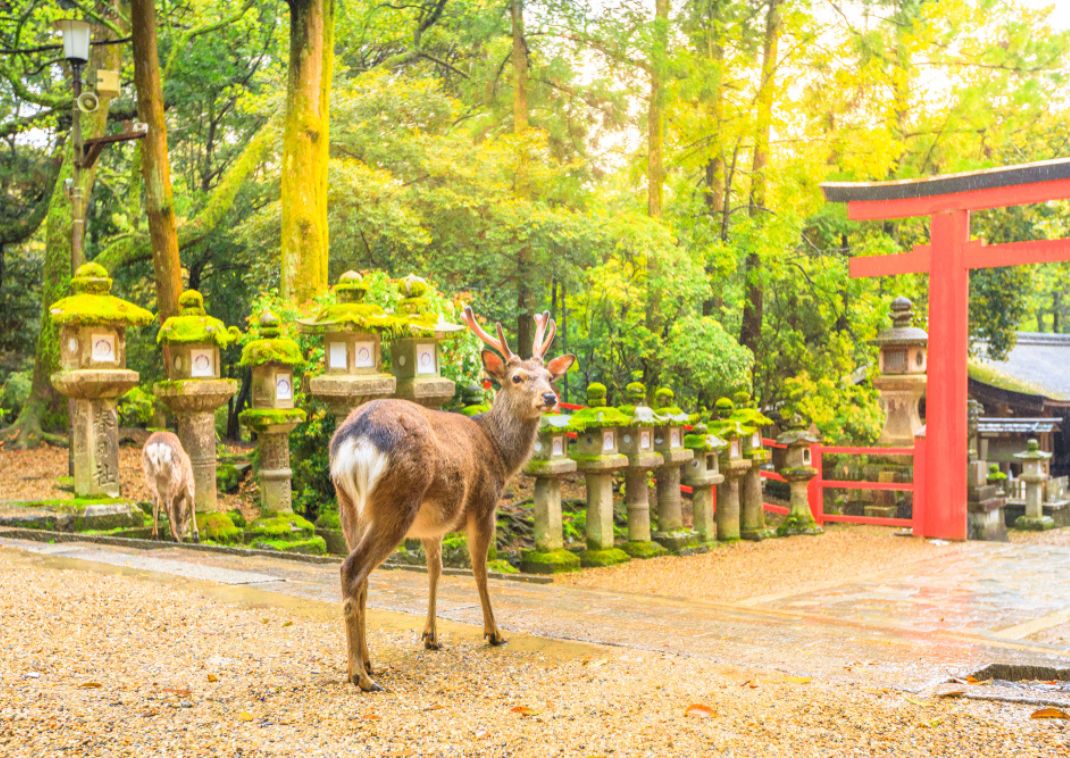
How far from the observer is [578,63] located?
62.8 ft

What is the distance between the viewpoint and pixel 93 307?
8.88 m

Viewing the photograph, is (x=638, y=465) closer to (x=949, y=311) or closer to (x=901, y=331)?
(x=949, y=311)

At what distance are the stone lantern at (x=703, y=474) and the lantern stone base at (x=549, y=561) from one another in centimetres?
233

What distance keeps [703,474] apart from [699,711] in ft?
26.5

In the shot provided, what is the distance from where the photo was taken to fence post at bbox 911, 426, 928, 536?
13328 millimetres

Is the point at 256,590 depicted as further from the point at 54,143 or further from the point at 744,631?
the point at 54,143

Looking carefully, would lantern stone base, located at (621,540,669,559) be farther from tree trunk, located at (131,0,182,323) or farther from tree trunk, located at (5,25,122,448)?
tree trunk, located at (5,25,122,448)

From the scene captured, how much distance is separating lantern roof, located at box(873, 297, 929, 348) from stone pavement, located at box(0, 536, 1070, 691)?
591cm

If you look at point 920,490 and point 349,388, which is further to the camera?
point 920,490

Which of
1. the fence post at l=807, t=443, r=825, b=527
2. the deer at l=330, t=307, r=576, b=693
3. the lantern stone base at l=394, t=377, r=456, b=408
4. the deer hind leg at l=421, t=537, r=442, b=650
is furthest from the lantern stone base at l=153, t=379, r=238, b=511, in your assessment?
the fence post at l=807, t=443, r=825, b=527

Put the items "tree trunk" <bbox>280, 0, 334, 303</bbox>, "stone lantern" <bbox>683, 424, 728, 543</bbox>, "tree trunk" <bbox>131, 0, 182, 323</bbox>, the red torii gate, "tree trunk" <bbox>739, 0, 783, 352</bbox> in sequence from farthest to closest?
"tree trunk" <bbox>739, 0, 783, 352</bbox>, the red torii gate, "tree trunk" <bbox>280, 0, 334, 303</bbox>, "stone lantern" <bbox>683, 424, 728, 543</bbox>, "tree trunk" <bbox>131, 0, 182, 323</bbox>

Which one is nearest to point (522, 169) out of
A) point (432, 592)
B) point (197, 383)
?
point (197, 383)

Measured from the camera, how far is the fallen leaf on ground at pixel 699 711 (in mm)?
3873

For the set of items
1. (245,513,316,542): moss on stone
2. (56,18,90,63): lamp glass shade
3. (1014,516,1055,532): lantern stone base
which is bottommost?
(1014,516,1055,532): lantern stone base
